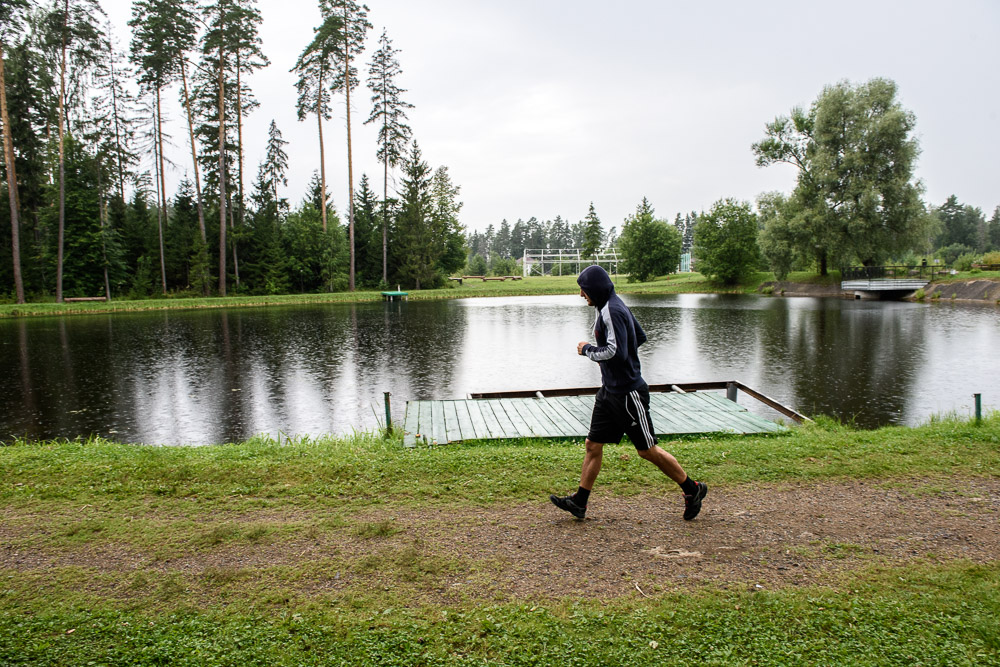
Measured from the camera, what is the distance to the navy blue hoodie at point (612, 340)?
4.44 m

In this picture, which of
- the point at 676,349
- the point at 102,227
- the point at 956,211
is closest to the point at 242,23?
the point at 102,227

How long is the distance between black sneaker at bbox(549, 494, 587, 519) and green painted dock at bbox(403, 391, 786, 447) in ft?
9.12

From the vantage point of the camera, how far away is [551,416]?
27.7ft

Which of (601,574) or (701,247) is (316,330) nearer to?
(601,574)

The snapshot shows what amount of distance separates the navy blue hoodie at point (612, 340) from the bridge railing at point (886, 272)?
4535cm

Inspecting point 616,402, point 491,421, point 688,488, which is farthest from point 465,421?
point 688,488

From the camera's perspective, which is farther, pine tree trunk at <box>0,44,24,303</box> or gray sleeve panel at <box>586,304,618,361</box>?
pine tree trunk at <box>0,44,24,303</box>

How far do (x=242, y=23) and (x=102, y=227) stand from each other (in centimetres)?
→ 1621

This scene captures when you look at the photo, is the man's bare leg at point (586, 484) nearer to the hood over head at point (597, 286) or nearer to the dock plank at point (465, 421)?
the hood over head at point (597, 286)

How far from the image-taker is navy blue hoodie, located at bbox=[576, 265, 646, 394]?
175 inches

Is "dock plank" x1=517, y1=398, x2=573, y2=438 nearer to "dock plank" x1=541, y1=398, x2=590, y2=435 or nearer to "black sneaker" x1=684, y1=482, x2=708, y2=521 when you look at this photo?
"dock plank" x1=541, y1=398, x2=590, y2=435

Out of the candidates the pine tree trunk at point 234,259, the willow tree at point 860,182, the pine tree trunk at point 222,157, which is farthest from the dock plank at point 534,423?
the willow tree at point 860,182

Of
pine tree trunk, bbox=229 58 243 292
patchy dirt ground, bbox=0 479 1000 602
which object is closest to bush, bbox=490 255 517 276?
pine tree trunk, bbox=229 58 243 292

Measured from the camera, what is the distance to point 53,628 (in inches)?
125
